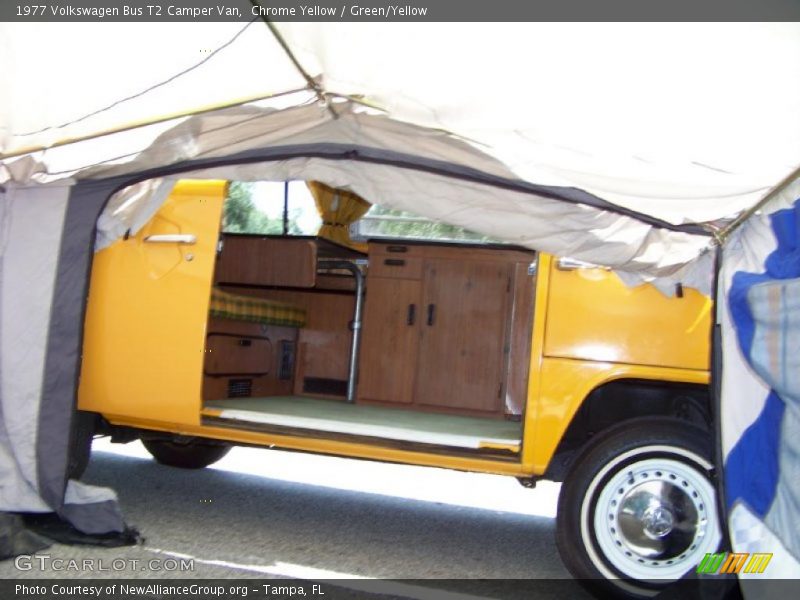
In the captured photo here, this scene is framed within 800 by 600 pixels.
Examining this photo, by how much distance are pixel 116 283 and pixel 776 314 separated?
3333 millimetres

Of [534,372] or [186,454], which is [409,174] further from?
[186,454]

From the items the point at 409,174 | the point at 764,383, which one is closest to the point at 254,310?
the point at 409,174

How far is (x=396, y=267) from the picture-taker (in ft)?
18.9

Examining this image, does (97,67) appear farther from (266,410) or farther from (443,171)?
(266,410)

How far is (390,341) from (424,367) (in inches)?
12.6

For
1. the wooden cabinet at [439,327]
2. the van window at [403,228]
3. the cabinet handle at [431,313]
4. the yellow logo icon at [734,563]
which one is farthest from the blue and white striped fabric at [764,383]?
the cabinet handle at [431,313]

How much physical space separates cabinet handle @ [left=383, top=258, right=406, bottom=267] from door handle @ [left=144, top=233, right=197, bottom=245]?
70.5 inches

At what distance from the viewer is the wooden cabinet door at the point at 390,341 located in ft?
18.3

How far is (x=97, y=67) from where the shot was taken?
335 cm

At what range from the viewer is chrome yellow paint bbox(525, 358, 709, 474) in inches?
147

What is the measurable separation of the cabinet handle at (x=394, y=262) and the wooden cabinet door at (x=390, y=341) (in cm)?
11

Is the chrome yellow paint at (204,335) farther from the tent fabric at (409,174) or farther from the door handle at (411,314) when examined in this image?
the door handle at (411,314)

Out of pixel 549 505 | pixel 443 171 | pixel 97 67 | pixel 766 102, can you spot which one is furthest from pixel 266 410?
pixel 766 102

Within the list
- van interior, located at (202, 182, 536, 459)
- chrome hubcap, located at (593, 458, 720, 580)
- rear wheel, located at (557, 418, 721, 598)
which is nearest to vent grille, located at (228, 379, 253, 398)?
van interior, located at (202, 182, 536, 459)
